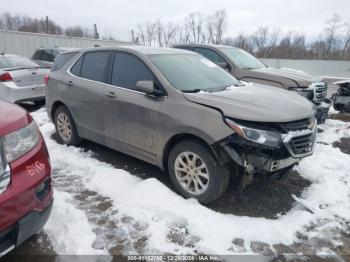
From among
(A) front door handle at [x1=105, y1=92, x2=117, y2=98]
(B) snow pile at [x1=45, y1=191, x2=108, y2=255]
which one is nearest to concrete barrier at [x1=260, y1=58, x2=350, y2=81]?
(A) front door handle at [x1=105, y1=92, x2=117, y2=98]

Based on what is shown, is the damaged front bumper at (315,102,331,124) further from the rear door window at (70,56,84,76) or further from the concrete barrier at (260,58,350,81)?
the concrete barrier at (260,58,350,81)

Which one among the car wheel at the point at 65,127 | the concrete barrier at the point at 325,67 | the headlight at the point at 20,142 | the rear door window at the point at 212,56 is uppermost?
the rear door window at the point at 212,56

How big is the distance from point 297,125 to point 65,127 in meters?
3.65

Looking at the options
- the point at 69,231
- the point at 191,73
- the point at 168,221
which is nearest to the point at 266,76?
the point at 191,73

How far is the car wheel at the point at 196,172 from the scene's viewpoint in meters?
3.34

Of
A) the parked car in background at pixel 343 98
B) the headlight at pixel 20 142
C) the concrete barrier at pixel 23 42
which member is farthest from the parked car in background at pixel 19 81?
the concrete barrier at pixel 23 42

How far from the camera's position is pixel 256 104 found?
11.1 feet

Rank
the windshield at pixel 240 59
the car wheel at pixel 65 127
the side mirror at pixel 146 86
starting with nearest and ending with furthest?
the side mirror at pixel 146 86, the car wheel at pixel 65 127, the windshield at pixel 240 59

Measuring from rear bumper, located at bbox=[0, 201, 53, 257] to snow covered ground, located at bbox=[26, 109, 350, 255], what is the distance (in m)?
0.52

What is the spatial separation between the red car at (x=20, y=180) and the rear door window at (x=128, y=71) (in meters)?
1.74

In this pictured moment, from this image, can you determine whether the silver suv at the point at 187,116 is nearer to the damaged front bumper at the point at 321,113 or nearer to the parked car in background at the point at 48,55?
the damaged front bumper at the point at 321,113

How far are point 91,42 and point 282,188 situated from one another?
23.5 metres

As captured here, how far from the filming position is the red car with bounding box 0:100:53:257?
7.06ft

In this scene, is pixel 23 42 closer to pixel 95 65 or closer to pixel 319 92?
pixel 95 65
